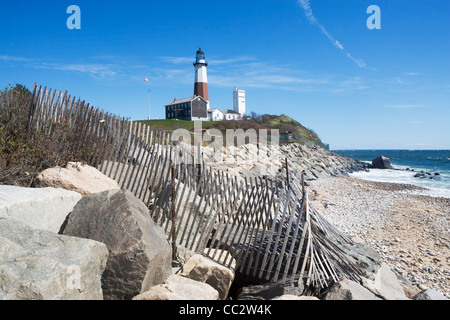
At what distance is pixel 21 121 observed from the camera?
25.0 ft

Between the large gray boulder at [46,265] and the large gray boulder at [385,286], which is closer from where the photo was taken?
the large gray boulder at [46,265]

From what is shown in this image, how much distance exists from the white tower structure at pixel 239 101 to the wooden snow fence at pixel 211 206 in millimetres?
64296

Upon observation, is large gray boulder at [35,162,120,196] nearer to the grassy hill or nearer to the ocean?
the ocean

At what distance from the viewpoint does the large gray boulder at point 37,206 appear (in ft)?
13.6

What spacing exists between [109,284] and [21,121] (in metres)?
5.79

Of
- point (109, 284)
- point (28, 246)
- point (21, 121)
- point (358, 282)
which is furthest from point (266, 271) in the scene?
point (21, 121)

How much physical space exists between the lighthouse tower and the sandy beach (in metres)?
39.3

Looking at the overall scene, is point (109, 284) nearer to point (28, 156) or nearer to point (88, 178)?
point (88, 178)

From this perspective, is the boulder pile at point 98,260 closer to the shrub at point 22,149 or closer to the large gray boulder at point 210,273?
the large gray boulder at point 210,273

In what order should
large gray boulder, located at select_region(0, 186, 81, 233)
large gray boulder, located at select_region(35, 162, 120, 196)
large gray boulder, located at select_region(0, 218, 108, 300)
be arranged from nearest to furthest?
large gray boulder, located at select_region(0, 218, 108, 300), large gray boulder, located at select_region(0, 186, 81, 233), large gray boulder, located at select_region(35, 162, 120, 196)

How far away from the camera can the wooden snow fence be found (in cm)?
505

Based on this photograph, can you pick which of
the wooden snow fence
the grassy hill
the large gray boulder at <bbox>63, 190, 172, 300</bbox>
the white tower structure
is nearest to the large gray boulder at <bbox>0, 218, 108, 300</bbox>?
the large gray boulder at <bbox>63, 190, 172, 300</bbox>

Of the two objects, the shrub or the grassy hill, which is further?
the grassy hill

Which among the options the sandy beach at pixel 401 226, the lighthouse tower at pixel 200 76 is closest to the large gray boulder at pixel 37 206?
the sandy beach at pixel 401 226
